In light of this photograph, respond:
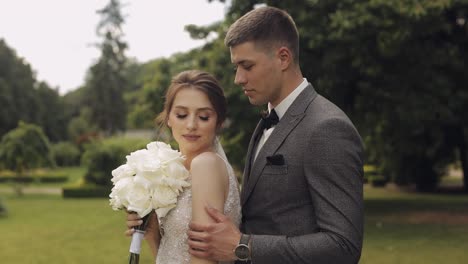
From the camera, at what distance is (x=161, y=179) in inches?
119

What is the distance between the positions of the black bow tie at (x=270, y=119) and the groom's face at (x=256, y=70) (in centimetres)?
14

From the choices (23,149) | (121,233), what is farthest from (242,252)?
(23,149)

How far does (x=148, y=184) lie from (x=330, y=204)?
0.92 m

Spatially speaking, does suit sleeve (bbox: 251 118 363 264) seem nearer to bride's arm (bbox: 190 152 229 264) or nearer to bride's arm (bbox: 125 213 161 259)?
bride's arm (bbox: 190 152 229 264)

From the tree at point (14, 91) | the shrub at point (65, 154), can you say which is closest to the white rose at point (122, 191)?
the tree at point (14, 91)

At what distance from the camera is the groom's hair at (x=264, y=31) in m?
2.87

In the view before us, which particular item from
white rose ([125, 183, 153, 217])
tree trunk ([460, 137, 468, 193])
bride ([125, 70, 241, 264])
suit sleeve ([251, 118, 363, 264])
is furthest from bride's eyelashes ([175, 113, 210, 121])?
tree trunk ([460, 137, 468, 193])

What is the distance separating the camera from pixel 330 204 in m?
2.63

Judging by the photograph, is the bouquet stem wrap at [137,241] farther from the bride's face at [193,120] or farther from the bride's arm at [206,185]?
the bride's face at [193,120]

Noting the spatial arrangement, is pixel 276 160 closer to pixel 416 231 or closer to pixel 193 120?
pixel 193 120

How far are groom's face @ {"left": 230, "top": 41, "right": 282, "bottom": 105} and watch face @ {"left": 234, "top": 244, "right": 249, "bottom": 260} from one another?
0.73 meters

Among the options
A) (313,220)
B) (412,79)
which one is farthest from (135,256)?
(412,79)

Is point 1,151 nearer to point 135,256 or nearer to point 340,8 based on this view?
point 340,8

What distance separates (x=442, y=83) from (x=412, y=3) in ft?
9.51
